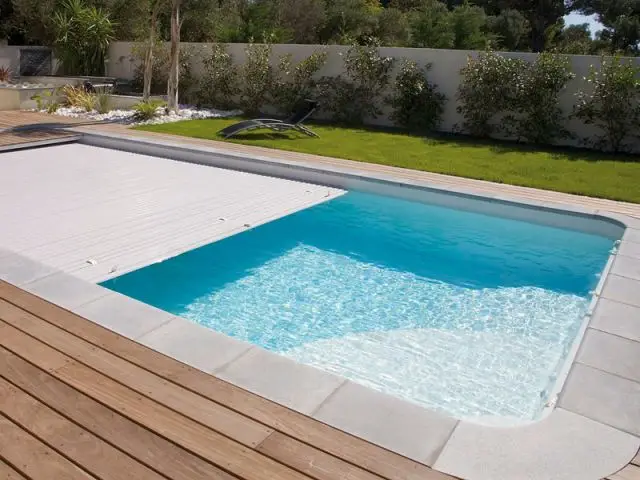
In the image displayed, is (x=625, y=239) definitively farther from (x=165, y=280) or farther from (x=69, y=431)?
(x=69, y=431)

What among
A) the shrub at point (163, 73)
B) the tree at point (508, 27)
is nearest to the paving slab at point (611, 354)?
the shrub at point (163, 73)

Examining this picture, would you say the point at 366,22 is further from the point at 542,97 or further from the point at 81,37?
the point at 542,97

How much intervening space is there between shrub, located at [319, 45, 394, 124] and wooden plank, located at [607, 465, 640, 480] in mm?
11761

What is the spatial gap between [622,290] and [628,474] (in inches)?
97.0

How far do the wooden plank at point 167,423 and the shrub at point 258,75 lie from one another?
1211 cm

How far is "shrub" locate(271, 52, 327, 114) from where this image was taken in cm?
1403

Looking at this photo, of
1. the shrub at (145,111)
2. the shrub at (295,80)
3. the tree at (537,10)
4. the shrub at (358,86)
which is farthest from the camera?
the tree at (537,10)

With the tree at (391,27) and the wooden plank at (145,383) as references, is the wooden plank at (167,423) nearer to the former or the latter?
the wooden plank at (145,383)

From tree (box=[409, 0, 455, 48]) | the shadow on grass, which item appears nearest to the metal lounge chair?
the shadow on grass

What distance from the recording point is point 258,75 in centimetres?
1448

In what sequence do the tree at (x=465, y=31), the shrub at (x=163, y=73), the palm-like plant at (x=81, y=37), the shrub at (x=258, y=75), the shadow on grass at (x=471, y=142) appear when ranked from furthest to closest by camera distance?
the tree at (x=465, y=31), the palm-like plant at (x=81, y=37), the shrub at (x=163, y=73), the shrub at (x=258, y=75), the shadow on grass at (x=471, y=142)

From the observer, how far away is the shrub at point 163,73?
53.1 feet

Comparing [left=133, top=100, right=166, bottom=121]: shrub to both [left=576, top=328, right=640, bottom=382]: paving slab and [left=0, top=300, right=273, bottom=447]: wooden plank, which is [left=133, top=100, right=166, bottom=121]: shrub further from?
[left=576, top=328, right=640, bottom=382]: paving slab

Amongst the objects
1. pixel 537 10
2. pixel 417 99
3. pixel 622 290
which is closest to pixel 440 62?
pixel 417 99
